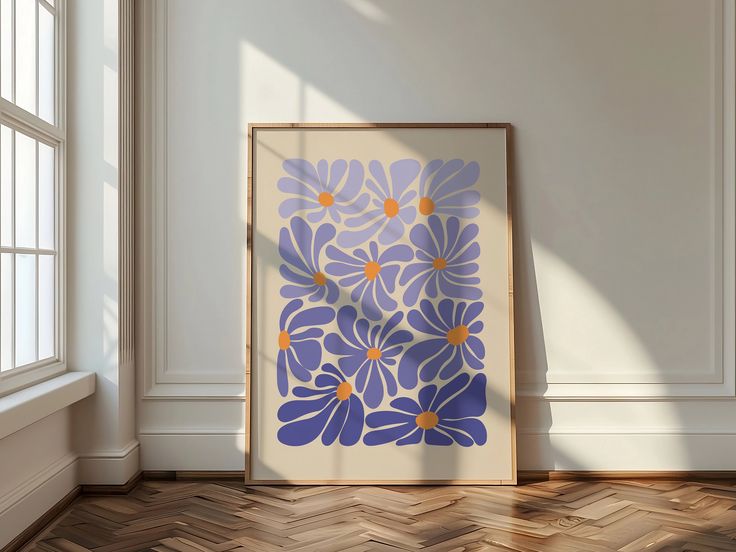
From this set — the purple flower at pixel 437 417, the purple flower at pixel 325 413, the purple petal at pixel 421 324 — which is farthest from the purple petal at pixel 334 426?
the purple petal at pixel 421 324

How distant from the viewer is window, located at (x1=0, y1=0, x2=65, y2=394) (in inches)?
94.1

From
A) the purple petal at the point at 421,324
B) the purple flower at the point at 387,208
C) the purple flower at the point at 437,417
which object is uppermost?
the purple flower at the point at 387,208

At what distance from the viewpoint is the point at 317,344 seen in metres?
3.02

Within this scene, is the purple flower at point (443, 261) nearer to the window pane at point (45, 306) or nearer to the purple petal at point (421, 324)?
the purple petal at point (421, 324)

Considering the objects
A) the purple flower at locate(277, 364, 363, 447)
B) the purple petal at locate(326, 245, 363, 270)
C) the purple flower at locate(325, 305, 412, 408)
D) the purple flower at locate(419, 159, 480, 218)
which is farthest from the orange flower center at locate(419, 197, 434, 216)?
the purple flower at locate(277, 364, 363, 447)

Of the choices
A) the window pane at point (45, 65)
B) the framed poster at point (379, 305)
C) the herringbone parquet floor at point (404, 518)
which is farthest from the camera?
the framed poster at point (379, 305)

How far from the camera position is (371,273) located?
304 centimetres

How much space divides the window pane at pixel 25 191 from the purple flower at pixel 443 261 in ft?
5.21

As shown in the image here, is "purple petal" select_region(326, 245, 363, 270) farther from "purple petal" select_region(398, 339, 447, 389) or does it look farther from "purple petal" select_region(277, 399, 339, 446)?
"purple petal" select_region(277, 399, 339, 446)

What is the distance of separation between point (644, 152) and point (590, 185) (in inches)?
11.8

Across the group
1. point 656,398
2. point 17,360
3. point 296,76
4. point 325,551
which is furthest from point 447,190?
point 17,360

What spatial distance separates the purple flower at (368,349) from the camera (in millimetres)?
3010

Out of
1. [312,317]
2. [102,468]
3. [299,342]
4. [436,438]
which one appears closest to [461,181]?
[312,317]

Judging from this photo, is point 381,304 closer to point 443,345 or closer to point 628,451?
point 443,345
